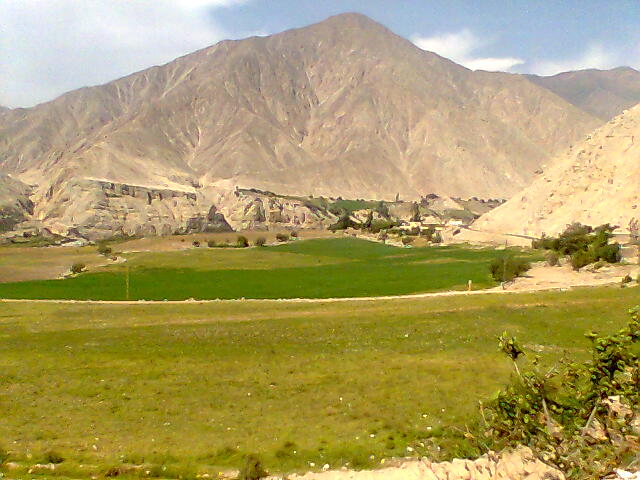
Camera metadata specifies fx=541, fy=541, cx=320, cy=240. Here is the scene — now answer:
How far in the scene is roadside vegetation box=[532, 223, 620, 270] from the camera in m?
62.4

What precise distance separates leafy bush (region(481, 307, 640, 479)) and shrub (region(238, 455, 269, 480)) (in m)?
6.00

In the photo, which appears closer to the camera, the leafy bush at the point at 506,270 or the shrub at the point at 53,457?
the shrub at the point at 53,457

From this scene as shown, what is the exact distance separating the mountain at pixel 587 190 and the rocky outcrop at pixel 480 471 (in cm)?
8654

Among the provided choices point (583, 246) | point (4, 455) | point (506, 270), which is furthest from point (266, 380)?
point (583, 246)

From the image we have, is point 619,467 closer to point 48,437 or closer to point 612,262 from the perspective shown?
point 48,437

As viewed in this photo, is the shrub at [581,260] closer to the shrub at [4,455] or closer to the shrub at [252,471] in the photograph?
the shrub at [252,471]

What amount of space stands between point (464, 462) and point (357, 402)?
7.04 m

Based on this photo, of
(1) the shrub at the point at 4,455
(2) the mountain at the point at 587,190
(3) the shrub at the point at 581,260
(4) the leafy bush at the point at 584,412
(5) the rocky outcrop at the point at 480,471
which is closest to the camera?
(4) the leafy bush at the point at 584,412

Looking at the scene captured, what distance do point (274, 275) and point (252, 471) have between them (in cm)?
5667

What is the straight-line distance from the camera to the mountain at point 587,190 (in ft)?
300

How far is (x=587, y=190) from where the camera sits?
101 meters

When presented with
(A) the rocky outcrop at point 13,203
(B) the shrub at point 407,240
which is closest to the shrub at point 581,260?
(B) the shrub at point 407,240

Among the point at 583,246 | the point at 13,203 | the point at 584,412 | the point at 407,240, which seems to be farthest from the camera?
the point at 13,203

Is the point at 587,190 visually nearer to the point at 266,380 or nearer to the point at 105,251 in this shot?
the point at 105,251
